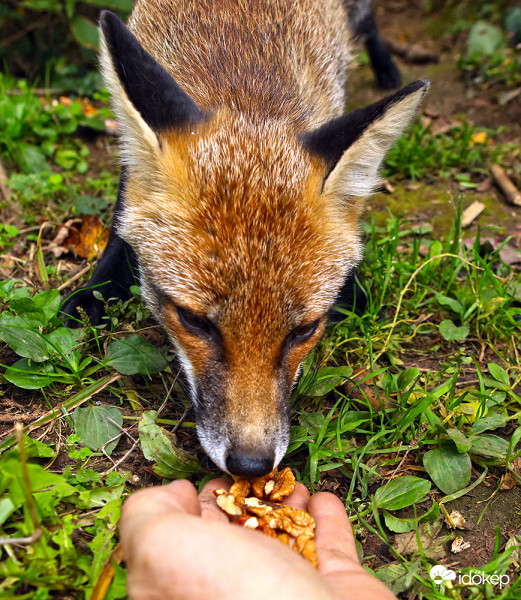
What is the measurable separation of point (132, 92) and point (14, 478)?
6.55 feet

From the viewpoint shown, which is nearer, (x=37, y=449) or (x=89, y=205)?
(x=37, y=449)

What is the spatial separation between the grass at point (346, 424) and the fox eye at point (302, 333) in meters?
0.51

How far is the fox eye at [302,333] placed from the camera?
3096 mm

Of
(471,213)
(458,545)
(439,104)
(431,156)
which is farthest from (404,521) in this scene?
(439,104)

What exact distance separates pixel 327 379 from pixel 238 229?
52.4 inches

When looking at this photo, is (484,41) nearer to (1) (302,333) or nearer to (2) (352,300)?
(2) (352,300)

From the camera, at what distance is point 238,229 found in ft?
9.46

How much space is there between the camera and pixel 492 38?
761cm

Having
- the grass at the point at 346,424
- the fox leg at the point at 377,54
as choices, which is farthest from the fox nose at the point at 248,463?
the fox leg at the point at 377,54

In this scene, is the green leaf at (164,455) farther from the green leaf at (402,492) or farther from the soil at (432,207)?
the green leaf at (402,492)

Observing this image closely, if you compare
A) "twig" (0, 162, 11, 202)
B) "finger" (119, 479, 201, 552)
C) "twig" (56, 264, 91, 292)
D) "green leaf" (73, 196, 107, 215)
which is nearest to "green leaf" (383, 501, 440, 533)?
"finger" (119, 479, 201, 552)

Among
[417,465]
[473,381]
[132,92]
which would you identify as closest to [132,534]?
[417,465]

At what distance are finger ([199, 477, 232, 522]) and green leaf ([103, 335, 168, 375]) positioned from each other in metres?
0.93

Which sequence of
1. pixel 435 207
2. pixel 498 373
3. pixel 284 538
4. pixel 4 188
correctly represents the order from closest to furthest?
pixel 284 538 < pixel 498 373 < pixel 4 188 < pixel 435 207
